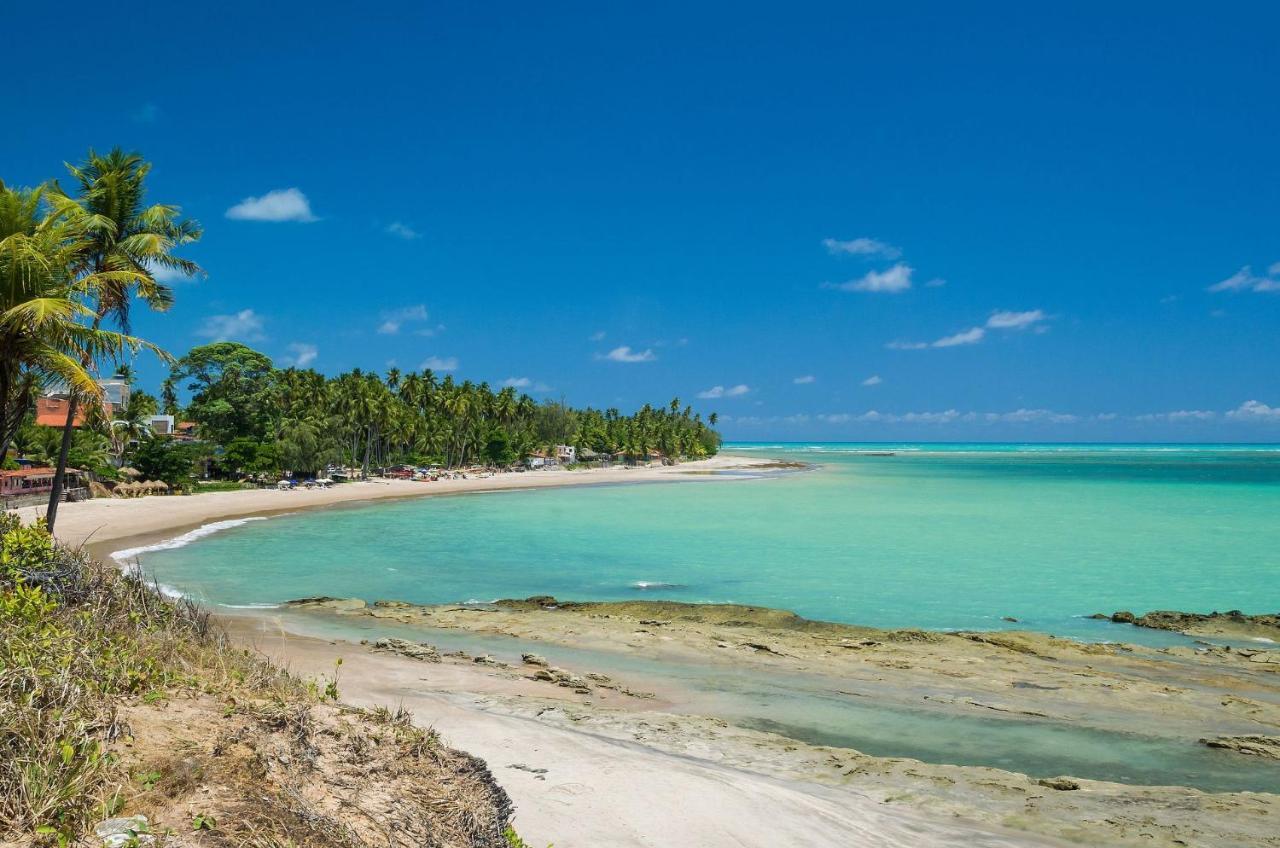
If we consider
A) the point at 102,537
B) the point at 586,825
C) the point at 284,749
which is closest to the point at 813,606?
the point at 586,825

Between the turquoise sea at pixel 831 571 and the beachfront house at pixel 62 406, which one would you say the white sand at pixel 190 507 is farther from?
the beachfront house at pixel 62 406

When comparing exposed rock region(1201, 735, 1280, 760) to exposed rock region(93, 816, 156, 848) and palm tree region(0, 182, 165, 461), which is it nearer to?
exposed rock region(93, 816, 156, 848)

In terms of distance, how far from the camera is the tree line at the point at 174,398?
1188cm

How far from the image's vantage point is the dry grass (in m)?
4.31

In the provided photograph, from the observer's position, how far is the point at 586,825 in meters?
6.76

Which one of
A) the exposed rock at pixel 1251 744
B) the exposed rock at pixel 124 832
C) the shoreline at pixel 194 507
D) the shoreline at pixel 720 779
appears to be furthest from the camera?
the shoreline at pixel 194 507

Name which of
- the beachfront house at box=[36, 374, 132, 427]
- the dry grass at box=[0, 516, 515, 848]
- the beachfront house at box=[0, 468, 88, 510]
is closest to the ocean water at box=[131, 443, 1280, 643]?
the beachfront house at box=[0, 468, 88, 510]

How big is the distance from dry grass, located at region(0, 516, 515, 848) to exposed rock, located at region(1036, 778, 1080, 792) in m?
6.80

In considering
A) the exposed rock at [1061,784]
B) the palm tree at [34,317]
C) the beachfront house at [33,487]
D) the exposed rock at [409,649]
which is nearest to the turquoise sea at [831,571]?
the exposed rock at [1061,784]

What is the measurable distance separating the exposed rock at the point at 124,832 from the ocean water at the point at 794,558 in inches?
716

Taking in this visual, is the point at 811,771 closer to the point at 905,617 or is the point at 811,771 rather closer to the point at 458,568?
the point at 905,617

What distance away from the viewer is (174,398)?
102875 millimetres

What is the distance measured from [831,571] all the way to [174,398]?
341ft

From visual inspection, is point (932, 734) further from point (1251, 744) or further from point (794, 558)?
point (794, 558)
